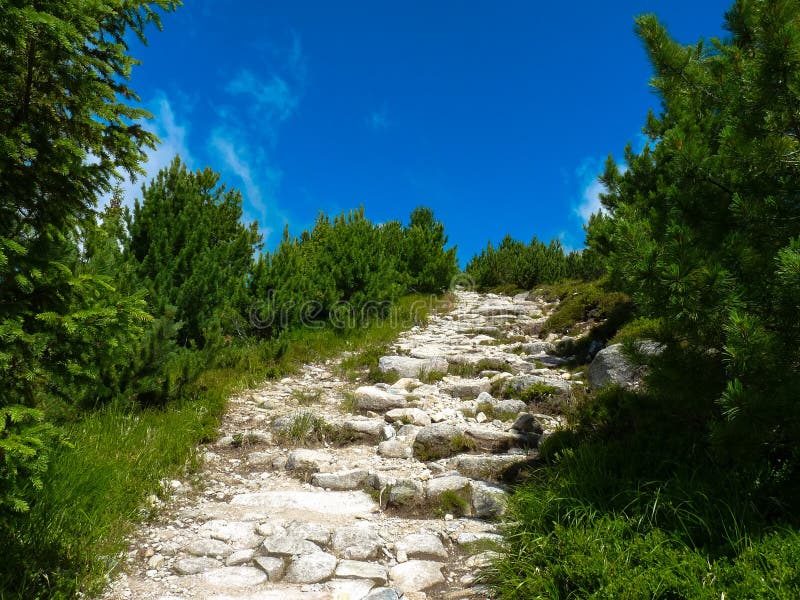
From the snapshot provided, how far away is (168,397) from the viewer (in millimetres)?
6375

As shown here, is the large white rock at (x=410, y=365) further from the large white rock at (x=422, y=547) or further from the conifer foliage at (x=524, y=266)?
the conifer foliage at (x=524, y=266)

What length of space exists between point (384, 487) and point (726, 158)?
3638 mm

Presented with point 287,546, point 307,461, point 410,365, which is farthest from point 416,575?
point 410,365

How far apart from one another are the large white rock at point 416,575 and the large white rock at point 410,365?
5278 mm

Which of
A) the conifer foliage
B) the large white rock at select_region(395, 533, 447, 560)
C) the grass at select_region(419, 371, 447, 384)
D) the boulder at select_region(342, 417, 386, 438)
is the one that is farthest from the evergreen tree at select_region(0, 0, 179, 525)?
the conifer foliage


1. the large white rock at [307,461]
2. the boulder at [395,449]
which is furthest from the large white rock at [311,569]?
the boulder at [395,449]

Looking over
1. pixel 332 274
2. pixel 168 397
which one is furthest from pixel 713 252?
pixel 332 274

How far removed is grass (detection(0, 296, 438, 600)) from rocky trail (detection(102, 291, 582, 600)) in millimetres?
178

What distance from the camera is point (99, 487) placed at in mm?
3680

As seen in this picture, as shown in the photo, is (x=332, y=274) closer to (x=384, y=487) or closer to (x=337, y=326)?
(x=337, y=326)

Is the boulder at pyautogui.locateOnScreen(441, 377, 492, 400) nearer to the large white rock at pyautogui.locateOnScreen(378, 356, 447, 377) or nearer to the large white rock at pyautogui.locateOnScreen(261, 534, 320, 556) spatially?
the large white rock at pyautogui.locateOnScreen(378, 356, 447, 377)

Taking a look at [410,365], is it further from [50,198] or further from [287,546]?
[50,198]

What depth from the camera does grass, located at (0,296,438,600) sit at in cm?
292

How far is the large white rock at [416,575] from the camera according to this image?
326 centimetres
